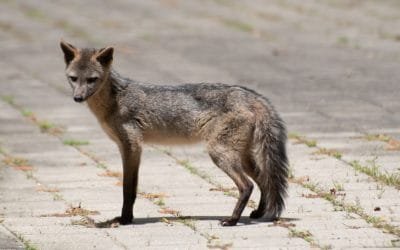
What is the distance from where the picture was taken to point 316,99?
1522 centimetres

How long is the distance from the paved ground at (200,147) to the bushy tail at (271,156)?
0.85ft

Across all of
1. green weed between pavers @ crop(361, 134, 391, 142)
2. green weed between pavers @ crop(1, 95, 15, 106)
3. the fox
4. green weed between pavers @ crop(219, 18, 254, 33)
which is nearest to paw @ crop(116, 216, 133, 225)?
the fox

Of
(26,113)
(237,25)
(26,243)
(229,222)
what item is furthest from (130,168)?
(237,25)

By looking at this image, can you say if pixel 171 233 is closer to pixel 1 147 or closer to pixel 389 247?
pixel 389 247

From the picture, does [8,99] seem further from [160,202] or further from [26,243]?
[26,243]

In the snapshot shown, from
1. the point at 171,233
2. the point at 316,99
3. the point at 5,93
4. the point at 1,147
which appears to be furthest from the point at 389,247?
the point at 5,93

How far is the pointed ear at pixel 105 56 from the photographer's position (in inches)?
379

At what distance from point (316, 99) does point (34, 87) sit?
14.3 feet

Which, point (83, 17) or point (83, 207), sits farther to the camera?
point (83, 17)

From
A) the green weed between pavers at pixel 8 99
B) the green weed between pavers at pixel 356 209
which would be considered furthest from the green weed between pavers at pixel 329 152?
the green weed between pavers at pixel 8 99

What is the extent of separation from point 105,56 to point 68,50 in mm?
338

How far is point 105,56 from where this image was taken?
9.67 m

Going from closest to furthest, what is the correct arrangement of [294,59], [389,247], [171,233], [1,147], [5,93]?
[389,247] < [171,233] < [1,147] < [5,93] < [294,59]

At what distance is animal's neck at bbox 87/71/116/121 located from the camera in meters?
9.77
